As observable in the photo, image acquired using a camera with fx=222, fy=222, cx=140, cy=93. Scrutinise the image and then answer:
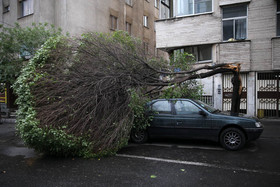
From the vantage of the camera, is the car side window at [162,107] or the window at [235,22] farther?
the window at [235,22]

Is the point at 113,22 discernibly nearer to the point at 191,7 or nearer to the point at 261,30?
the point at 191,7

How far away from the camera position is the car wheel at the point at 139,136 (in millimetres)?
7109

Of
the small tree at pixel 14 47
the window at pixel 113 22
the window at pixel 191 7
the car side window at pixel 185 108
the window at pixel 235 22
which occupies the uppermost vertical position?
the window at pixel 113 22

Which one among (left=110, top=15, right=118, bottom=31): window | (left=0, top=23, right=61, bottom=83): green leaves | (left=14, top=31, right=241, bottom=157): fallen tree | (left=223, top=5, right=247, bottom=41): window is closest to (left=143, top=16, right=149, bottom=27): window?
(left=110, top=15, right=118, bottom=31): window

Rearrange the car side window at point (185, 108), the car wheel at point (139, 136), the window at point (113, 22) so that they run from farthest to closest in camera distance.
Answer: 1. the window at point (113, 22)
2. the car wheel at point (139, 136)
3. the car side window at point (185, 108)

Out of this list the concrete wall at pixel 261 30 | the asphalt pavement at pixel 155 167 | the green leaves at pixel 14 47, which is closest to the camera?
the asphalt pavement at pixel 155 167

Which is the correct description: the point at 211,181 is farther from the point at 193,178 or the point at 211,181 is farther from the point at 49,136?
the point at 49,136

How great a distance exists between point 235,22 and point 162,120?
9.94m

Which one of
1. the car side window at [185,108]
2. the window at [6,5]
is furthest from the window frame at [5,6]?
the car side window at [185,108]

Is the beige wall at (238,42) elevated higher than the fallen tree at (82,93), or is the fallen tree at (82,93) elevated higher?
the beige wall at (238,42)

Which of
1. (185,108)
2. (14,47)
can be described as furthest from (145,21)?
(185,108)

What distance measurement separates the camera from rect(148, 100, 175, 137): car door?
269 inches

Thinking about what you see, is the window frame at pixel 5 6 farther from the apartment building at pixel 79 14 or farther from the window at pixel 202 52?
the window at pixel 202 52

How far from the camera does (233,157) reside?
219 inches
